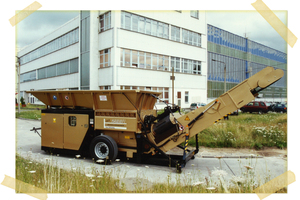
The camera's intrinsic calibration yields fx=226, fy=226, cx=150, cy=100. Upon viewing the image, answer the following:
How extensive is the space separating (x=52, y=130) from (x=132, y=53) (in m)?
18.6

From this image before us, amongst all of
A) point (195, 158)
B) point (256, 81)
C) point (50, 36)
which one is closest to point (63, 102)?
point (195, 158)

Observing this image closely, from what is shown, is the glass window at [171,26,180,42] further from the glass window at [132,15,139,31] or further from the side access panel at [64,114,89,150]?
the side access panel at [64,114,89,150]

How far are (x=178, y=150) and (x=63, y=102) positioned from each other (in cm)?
457

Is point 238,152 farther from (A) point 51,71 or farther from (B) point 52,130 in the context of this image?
(A) point 51,71

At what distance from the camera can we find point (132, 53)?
2533 centimetres

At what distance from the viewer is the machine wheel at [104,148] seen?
21.8 ft

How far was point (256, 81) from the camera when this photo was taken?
19.2ft

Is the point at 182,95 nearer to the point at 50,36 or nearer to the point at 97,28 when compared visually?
the point at 97,28

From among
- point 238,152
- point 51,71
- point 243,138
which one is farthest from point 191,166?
point 51,71

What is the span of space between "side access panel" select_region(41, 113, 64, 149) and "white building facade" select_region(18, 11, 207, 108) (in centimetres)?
1621

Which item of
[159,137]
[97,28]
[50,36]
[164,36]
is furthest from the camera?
[50,36]

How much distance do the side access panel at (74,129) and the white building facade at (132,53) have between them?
54.2 feet

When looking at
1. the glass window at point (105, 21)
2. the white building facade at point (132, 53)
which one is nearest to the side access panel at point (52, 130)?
the white building facade at point (132, 53)

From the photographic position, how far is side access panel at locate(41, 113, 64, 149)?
25.4 feet
